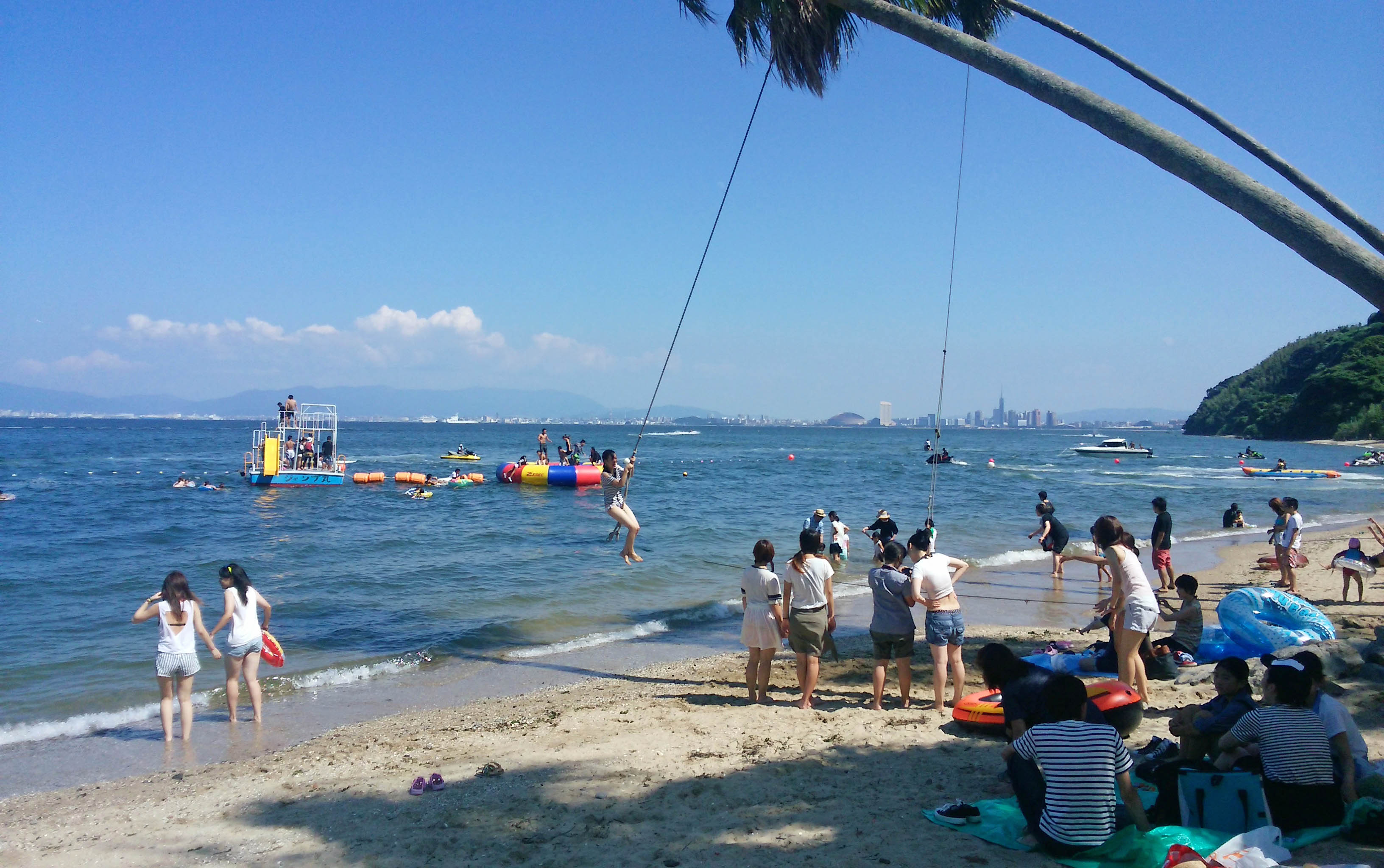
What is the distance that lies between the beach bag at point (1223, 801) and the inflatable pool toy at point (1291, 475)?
46.1 meters

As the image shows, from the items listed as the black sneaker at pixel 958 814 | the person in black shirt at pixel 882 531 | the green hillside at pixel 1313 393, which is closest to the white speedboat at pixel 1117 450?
the green hillside at pixel 1313 393

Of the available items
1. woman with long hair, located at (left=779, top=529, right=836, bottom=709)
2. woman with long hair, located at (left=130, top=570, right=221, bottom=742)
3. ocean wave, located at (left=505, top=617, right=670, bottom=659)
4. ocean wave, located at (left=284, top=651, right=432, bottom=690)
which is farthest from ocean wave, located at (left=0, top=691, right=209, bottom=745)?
woman with long hair, located at (left=779, top=529, right=836, bottom=709)

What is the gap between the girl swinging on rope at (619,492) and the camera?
31.7ft

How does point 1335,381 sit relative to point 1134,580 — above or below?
above

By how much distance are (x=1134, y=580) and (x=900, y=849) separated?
3375 millimetres

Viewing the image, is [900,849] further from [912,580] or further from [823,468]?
[823,468]

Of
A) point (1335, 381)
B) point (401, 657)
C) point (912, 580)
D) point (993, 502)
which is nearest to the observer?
point (912, 580)

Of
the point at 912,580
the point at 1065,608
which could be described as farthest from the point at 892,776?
the point at 1065,608

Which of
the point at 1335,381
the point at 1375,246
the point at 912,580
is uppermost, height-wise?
the point at 1335,381

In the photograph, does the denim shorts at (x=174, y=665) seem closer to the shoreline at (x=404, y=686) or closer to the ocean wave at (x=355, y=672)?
the shoreline at (x=404, y=686)

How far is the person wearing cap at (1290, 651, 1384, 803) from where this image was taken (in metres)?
4.58

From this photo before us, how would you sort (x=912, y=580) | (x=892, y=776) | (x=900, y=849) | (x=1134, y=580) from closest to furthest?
(x=900, y=849)
(x=892, y=776)
(x=1134, y=580)
(x=912, y=580)

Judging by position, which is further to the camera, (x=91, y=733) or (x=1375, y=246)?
(x=91, y=733)

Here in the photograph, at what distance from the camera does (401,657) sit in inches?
437
